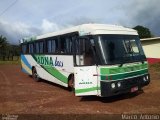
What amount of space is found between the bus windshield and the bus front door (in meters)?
0.65

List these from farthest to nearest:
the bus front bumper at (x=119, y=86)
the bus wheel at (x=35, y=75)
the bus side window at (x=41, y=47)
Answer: the bus wheel at (x=35, y=75)
the bus side window at (x=41, y=47)
the bus front bumper at (x=119, y=86)

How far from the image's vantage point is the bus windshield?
1030 cm

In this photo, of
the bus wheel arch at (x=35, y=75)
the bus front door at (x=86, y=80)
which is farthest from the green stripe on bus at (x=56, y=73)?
the bus front door at (x=86, y=80)

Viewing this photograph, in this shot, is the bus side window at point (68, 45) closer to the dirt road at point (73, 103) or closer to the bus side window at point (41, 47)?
the dirt road at point (73, 103)

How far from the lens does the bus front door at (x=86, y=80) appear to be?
10.5 m

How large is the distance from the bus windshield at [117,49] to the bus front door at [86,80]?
0.65m

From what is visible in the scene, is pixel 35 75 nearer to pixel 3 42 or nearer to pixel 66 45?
pixel 66 45

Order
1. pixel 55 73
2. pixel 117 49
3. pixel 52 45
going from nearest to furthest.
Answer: pixel 117 49 < pixel 55 73 < pixel 52 45

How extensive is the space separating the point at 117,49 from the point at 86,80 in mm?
1651

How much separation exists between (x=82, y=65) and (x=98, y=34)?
1341mm

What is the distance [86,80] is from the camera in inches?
420

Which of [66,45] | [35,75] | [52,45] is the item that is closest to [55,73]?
[52,45]

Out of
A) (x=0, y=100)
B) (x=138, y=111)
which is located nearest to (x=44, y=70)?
(x=0, y=100)

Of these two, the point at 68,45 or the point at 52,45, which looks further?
the point at 52,45
